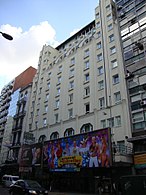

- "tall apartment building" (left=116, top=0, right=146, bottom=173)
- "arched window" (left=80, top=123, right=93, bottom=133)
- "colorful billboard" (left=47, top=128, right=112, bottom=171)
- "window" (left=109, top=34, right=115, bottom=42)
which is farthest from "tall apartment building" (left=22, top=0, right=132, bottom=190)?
"colorful billboard" (left=47, top=128, right=112, bottom=171)

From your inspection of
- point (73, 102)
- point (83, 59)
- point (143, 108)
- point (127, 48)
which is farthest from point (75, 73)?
point (143, 108)

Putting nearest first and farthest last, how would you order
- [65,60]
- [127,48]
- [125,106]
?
[125,106]
[127,48]
[65,60]

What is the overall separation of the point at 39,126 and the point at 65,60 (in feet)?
45.7

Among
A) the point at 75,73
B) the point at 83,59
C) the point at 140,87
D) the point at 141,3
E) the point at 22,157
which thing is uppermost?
the point at 141,3

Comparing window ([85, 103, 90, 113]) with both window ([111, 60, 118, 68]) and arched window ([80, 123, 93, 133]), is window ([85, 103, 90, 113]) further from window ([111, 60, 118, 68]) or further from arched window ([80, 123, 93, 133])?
window ([111, 60, 118, 68])

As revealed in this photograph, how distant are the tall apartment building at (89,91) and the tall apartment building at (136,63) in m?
0.89

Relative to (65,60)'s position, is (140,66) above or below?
below

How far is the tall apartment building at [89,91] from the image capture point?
83.1ft

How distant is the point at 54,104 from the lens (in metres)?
37.0

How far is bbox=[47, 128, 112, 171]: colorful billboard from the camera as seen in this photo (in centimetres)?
2227

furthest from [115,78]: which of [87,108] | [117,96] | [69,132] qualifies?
[69,132]

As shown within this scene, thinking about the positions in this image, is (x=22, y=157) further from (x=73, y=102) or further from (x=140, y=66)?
(x=140, y=66)

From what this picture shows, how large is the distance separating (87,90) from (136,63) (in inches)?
355

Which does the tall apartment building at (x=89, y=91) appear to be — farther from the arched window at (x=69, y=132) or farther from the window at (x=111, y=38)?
the window at (x=111, y=38)
